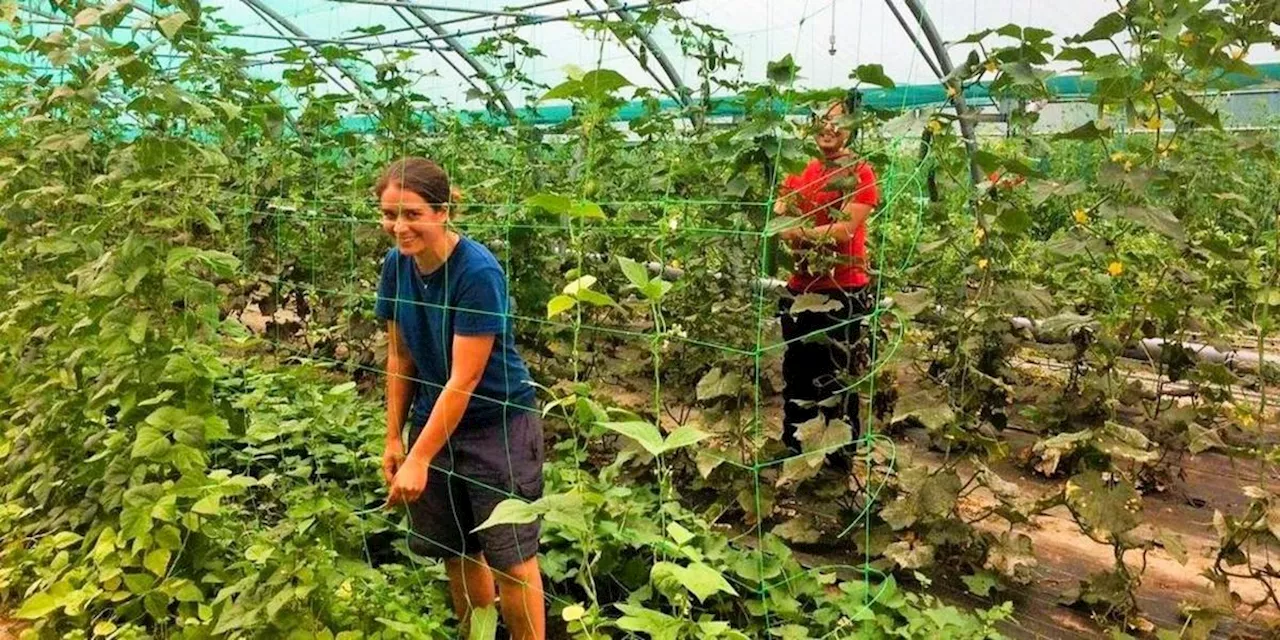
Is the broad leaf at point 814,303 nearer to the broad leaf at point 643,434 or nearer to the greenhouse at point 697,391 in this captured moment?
the greenhouse at point 697,391

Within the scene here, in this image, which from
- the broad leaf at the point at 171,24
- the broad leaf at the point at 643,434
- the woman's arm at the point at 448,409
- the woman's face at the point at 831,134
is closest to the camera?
the broad leaf at the point at 643,434

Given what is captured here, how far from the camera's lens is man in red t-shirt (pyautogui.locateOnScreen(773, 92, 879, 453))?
2.91 m

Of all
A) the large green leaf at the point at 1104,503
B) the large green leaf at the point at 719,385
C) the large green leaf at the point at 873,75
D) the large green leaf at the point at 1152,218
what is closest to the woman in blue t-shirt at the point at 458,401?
the large green leaf at the point at 719,385

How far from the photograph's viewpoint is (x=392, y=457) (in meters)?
2.52

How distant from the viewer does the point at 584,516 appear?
6.00 feet

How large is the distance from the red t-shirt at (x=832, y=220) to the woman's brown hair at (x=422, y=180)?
1234 millimetres

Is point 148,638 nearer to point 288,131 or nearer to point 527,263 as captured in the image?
point 527,263

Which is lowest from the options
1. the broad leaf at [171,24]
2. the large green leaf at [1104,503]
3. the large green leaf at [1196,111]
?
the large green leaf at [1104,503]

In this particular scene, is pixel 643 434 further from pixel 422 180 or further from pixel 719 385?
pixel 719 385

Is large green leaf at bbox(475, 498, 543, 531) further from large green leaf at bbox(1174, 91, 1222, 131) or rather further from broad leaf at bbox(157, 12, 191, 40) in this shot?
large green leaf at bbox(1174, 91, 1222, 131)

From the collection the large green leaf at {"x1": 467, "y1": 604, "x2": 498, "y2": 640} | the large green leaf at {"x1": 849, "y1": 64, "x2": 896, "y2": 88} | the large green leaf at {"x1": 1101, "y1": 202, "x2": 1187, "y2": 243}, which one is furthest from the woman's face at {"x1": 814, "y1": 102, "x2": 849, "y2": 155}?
the large green leaf at {"x1": 467, "y1": 604, "x2": 498, "y2": 640}

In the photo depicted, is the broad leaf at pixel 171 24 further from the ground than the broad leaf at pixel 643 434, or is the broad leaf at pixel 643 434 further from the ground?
the broad leaf at pixel 171 24

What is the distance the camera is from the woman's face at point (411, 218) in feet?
7.25

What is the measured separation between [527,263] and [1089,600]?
253cm
